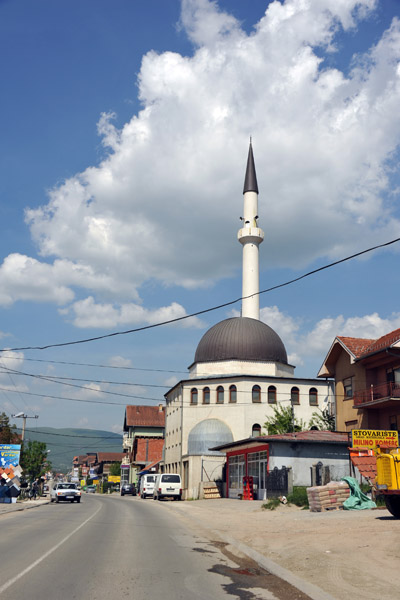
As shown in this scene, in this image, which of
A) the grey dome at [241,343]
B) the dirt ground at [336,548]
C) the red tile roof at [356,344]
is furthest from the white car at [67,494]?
the grey dome at [241,343]

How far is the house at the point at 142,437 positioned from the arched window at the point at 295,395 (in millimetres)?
32551

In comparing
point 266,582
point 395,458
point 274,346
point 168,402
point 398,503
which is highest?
point 274,346

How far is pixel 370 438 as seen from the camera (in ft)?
91.6

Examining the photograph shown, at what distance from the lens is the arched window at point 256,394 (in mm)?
59100

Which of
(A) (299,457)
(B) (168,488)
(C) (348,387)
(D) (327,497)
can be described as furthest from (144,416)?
(D) (327,497)

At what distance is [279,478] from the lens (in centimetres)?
3447

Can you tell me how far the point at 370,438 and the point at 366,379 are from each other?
38.1 ft

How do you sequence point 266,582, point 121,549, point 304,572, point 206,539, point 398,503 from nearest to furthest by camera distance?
point 266,582
point 304,572
point 121,549
point 206,539
point 398,503

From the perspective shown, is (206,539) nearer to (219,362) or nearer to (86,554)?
(86,554)

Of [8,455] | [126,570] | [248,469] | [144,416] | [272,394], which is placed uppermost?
[144,416]

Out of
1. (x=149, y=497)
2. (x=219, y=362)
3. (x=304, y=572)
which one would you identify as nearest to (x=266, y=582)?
(x=304, y=572)

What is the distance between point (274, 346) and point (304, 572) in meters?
55.3

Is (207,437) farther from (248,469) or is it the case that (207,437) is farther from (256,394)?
(248,469)

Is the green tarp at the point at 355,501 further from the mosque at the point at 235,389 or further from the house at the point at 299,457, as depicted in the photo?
the mosque at the point at 235,389
